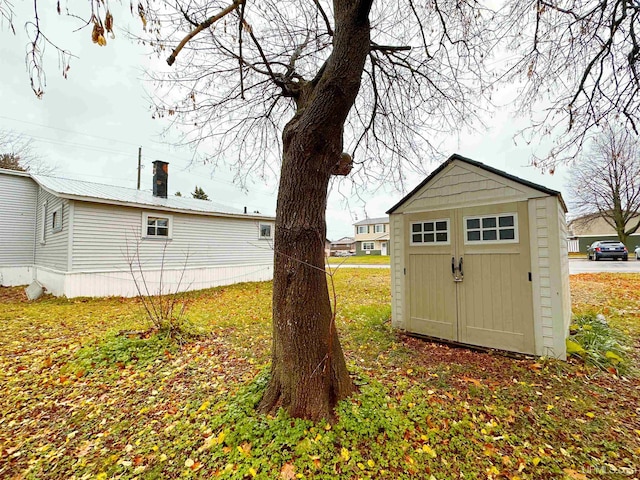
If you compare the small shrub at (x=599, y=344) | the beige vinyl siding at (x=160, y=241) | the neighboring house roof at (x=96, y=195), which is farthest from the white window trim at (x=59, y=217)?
the small shrub at (x=599, y=344)

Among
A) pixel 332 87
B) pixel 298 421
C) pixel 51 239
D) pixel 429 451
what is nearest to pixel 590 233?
pixel 429 451

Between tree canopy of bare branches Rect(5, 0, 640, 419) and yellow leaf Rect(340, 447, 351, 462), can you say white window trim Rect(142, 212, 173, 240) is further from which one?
yellow leaf Rect(340, 447, 351, 462)

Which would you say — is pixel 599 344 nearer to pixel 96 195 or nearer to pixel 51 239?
pixel 96 195

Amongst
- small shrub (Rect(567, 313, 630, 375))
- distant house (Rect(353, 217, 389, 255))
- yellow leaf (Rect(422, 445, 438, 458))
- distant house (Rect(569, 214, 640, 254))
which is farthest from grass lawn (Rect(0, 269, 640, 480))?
distant house (Rect(353, 217, 389, 255))

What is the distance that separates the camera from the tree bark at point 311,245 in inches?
91.6

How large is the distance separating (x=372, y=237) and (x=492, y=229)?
109ft

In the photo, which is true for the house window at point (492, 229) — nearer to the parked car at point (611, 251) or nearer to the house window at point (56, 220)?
the house window at point (56, 220)

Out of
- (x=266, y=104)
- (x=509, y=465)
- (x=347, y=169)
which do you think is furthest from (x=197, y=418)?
(x=266, y=104)

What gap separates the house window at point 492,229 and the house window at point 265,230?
10173mm

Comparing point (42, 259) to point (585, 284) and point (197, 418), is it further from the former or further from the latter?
point (585, 284)

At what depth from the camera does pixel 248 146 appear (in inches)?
188

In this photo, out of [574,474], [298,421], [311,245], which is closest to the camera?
[574,474]

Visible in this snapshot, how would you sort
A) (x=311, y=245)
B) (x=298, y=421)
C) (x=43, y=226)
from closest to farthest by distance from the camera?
(x=298, y=421) → (x=311, y=245) → (x=43, y=226)

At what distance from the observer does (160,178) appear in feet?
37.0
